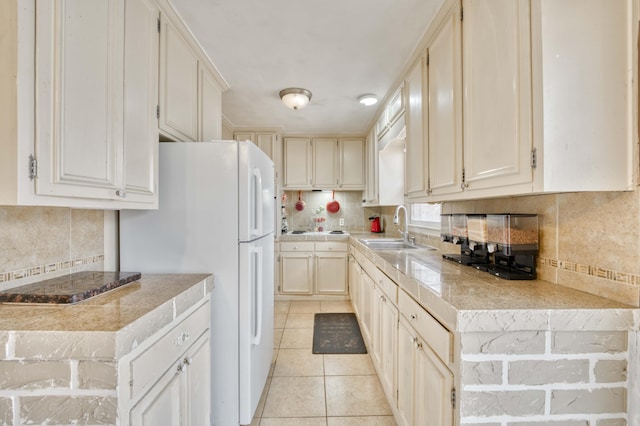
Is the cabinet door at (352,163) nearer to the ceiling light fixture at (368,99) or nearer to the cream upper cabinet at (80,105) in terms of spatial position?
the ceiling light fixture at (368,99)

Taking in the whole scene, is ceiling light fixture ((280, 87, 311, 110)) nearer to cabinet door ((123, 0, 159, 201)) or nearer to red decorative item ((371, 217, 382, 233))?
cabinet door ((123, 0, 159, 201))

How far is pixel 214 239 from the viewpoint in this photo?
5.24 feet

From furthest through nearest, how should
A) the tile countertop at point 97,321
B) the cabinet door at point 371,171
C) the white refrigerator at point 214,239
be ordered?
the cabinet door at point 371,171, the white refrigerator at point 214,239, the tile countertop at point 97,321

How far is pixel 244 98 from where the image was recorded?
290 cm

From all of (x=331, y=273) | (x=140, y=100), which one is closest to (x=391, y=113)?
(x=140, y=100)

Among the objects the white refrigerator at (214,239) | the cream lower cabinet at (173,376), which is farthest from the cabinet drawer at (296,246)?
the cream lower cabinet at (173,376)

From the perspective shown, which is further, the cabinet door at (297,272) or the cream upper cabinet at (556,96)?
the cabinet door at (297,272)

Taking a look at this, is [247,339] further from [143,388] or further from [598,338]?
[598,338]

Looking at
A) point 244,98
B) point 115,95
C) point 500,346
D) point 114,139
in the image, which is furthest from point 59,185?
point 244,98

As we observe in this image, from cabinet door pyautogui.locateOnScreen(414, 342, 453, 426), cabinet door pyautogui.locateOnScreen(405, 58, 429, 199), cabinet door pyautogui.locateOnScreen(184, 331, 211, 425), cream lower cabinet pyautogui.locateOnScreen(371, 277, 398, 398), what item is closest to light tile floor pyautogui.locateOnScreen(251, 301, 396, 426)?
cream lower cabinet pyautogui.locateOnScreen(371, 277, 398, 398)

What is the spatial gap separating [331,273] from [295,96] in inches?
91.2

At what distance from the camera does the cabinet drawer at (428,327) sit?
1006mm

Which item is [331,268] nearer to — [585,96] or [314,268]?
[314,268]

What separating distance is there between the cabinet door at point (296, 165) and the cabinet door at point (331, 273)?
108cm
